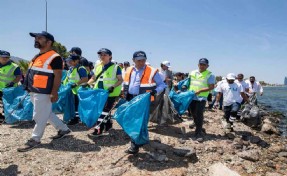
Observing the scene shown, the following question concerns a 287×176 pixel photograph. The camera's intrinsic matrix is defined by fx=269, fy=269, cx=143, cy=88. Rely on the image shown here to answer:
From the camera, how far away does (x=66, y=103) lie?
270 inches

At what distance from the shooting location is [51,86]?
5.10 m

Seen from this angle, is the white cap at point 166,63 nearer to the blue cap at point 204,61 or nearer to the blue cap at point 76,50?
the blue cap at point 204,61

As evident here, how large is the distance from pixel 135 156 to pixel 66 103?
108 inches

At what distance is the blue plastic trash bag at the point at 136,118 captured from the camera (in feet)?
15.4

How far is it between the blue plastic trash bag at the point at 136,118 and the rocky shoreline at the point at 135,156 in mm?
513

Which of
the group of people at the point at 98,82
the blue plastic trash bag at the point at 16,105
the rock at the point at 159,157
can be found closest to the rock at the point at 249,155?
the group of people at the point at 98,82

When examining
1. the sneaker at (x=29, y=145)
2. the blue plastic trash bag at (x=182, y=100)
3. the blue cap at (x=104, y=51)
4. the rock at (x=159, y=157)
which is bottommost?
the rock at (x=159, y=157)

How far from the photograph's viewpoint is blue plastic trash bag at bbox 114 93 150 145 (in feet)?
15.4

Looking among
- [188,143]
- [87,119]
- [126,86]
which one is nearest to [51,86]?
[87,119]

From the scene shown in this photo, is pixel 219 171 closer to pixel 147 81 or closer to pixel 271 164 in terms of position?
pixel 271 164

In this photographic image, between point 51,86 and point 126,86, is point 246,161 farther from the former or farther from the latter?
point 51,86

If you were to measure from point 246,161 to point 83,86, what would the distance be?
4.18 metres

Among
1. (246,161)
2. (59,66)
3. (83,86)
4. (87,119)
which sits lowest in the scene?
(246,161)

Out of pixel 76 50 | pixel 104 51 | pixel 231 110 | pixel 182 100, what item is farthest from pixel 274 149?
pixel 76 50
